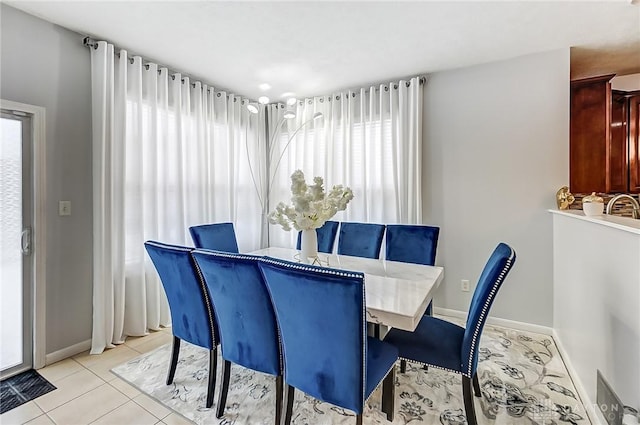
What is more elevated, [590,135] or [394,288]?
[590,135]

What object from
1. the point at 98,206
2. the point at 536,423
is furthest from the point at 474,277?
the point at 98,206

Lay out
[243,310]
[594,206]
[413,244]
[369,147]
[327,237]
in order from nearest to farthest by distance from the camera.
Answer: [243,310] < [594,206] < [413,244] < [327,237] < [369,147]

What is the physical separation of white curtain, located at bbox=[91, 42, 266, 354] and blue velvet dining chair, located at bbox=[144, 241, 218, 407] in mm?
1046

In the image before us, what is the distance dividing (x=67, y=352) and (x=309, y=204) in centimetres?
234

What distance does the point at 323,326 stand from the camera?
4.18 feet

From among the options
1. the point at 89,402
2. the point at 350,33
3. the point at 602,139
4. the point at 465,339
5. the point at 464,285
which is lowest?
the point at 89,402

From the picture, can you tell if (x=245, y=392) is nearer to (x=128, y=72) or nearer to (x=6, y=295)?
(x=6, y=295)

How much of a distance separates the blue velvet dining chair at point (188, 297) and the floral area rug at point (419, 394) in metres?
0.25

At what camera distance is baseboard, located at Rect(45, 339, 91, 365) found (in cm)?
233

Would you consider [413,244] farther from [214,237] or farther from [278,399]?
[214,237]

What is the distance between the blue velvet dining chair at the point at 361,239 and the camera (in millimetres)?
2830

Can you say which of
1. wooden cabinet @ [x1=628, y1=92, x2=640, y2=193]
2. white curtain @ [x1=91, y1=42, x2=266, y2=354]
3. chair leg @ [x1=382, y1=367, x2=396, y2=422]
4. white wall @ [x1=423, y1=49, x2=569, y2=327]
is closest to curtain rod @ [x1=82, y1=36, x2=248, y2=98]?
white curtain @ [x1=91, y1=42, x2=266, y2=354]

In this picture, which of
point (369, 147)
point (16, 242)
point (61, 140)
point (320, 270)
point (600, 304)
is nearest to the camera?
point (320, 270)

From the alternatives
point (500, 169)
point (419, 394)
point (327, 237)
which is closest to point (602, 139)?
point (500, 169)
